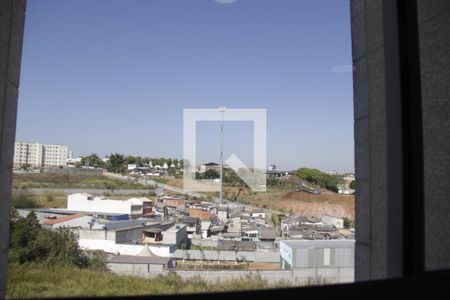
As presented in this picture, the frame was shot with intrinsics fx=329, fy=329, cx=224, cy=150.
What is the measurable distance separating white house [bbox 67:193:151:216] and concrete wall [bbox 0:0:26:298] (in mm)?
9161

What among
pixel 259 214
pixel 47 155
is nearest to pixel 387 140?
pixel 259 214

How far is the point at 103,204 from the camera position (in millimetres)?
10320

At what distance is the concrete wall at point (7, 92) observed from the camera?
3.65 ft

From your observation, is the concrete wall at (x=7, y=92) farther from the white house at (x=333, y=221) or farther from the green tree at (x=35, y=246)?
the white house at (x=333, y=221)

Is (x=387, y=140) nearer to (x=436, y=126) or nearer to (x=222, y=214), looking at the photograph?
(x=436, y=126)

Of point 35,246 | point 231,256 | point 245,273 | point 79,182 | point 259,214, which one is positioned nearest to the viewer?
point 35,246

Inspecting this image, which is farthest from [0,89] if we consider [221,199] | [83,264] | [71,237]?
[221,199]

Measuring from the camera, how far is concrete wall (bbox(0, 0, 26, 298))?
3.65 ft

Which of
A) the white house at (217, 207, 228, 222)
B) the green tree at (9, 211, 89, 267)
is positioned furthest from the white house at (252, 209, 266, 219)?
the green tree at (9, 211, 89, 267)

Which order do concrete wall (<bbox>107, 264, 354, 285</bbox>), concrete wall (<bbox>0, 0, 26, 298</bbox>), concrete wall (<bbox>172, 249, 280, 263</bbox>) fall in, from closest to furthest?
concrete wall (<bbox>0, 0, 26, 298</bbox>), concrete wall (<bbox>107, 264, 354, 285</bbox>), concrete wall (<bbox>172, 249, 280, 263</bbox>)

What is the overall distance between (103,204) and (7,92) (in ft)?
32.3

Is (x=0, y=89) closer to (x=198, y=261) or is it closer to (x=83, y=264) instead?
(x=83, y=264)

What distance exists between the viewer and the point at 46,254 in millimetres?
4648

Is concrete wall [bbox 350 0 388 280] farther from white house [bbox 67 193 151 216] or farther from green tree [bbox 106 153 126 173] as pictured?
white house [bbox 67 193 151 216]
